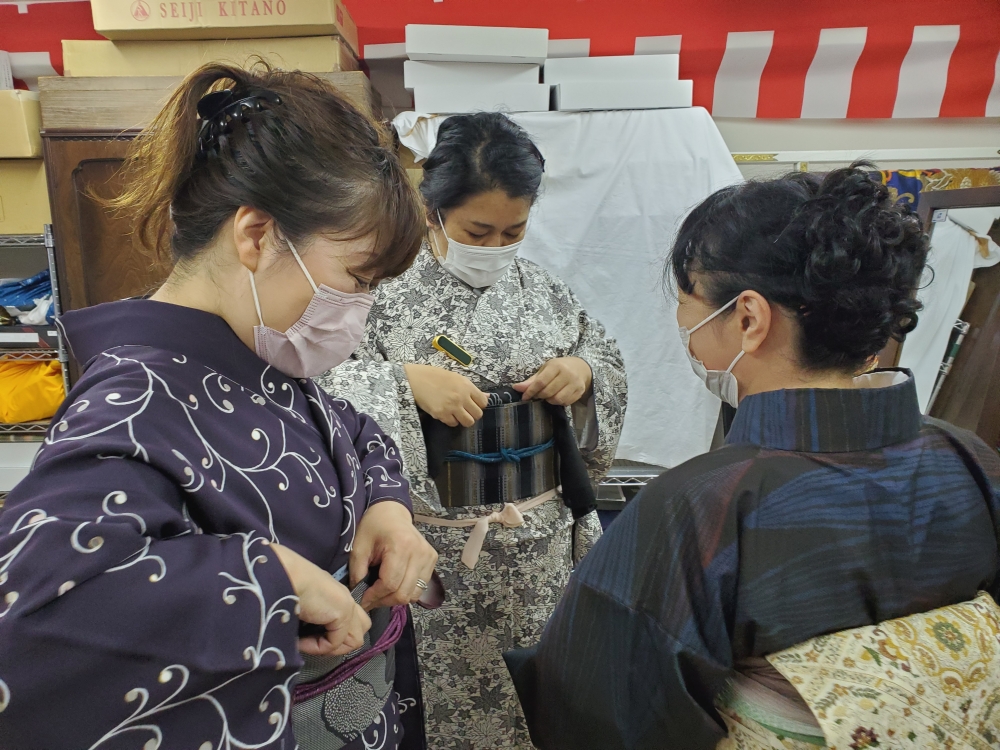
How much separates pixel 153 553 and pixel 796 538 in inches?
25.8

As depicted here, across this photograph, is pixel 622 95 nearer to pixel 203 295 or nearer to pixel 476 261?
pixel 476 261

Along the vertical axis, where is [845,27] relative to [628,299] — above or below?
above

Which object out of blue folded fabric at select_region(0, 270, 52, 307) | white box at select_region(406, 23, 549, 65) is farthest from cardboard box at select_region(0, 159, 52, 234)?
white box at select_region(406, 23, 549, 65)

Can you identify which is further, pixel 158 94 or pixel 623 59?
pixel 623 59

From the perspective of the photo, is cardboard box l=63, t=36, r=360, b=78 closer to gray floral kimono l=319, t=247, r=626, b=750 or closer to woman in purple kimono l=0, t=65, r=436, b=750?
gray floral kimono l=319, t=247, r=626, b=750

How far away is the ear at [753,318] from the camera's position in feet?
2.64

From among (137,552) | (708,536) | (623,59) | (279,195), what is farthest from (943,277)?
(137,552)

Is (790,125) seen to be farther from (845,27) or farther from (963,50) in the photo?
(963,50)

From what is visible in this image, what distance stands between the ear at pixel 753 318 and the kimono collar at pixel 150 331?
0.66m

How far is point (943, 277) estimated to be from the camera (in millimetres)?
1956

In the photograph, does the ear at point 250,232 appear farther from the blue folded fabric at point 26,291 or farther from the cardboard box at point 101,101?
the blue folded fabric at point 26,291

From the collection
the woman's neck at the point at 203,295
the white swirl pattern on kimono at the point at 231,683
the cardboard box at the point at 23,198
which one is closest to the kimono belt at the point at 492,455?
the woman's neck at the point at 203,295

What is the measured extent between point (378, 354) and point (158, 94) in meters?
1.30

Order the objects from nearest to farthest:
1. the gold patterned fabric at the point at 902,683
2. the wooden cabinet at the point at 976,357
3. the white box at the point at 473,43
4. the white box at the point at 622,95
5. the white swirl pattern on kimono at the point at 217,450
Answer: the white swirl pattern on kimono at the point at 217,450, the gold patterned fabric at the point at 902,683, the wooden cabinet at the point at 976,357, the white box at the point at 473,43, the white box at the point at 622,95
